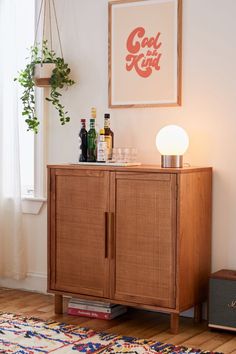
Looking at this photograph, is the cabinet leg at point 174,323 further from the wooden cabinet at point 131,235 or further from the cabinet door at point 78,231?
the cabinet door at point 78,231

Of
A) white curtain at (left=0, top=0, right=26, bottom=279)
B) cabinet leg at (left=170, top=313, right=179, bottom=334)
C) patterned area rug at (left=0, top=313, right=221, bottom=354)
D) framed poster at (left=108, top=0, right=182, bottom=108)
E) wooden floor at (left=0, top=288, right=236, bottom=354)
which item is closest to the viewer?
patterned area rug at (left=0, top=313, right=221, bottom=354)

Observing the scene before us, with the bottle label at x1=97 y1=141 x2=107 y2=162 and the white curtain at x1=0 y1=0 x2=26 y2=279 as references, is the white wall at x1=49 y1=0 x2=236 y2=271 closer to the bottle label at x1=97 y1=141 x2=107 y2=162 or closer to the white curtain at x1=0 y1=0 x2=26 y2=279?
the bottle label at x1=97 y1=141 x2=107 y2=162

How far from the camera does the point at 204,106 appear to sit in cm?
411

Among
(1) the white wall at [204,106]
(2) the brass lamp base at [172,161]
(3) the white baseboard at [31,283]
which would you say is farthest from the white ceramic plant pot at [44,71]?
(3) the white baseboard at [31,283]

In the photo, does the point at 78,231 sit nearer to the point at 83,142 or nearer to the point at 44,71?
the point at 83,142

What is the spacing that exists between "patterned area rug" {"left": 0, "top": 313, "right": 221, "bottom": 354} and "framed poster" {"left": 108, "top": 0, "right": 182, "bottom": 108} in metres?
1.47

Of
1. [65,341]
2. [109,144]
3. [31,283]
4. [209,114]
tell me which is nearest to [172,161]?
[209,114]

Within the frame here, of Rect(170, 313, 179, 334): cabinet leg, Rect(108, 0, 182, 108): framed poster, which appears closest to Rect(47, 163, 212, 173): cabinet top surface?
Rect(108, 0, 182, 108): framed poster

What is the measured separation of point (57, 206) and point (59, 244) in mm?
241

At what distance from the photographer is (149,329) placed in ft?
13.0

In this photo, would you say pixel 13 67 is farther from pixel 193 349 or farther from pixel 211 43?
pixel 193 349

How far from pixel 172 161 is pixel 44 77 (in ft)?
3.86

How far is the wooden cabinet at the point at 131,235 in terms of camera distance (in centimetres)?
381

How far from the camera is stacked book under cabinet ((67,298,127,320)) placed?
413 cm
